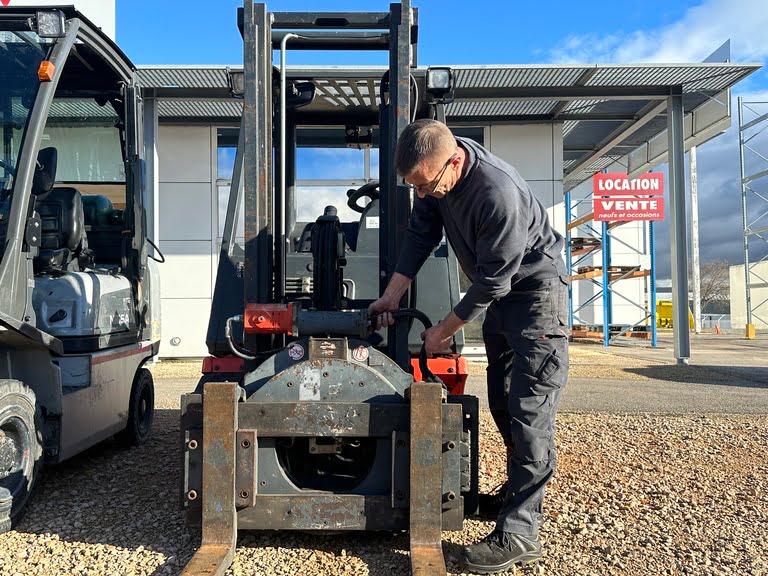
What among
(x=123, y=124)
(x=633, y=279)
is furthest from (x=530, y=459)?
(x=633, y=279)

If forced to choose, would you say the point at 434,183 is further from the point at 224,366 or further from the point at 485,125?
the point at 485,125

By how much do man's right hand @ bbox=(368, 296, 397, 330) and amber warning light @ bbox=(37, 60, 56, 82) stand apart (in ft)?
7.64

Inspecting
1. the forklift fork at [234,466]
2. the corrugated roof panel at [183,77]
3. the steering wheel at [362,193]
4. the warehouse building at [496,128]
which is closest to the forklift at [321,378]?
the forklift fork at [234,466]

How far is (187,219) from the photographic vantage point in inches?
550

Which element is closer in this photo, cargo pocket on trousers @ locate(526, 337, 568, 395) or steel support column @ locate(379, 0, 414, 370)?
cargo pocket on trousers @ locate(526, 337, 568, 395)

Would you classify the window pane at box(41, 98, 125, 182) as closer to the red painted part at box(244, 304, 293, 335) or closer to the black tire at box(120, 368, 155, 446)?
the black tire at box(120, 368, 155, 446)

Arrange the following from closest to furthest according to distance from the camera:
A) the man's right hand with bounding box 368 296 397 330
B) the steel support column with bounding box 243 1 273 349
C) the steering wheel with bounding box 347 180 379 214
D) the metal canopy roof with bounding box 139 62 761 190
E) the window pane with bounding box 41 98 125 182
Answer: the man's right hand with bounding box 368 296 397 330 < the steel support column with bounding box 243 1 273 349 < the steering wheel with bounding box 347 180 379 214 < the window pane with bounding box 41 98 125 182 < the metal canopy roof with bounding box 139 62 761 190

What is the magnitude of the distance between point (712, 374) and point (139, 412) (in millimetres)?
9862

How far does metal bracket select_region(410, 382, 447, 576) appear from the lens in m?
2.90

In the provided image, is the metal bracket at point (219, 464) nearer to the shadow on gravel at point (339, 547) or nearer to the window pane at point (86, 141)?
the shadow on gravel at point (339, 547)

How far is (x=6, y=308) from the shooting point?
3545mm

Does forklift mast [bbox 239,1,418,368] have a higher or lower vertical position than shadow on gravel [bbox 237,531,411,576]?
higher

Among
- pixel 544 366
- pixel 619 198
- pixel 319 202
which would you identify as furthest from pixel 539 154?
pixel 544 366

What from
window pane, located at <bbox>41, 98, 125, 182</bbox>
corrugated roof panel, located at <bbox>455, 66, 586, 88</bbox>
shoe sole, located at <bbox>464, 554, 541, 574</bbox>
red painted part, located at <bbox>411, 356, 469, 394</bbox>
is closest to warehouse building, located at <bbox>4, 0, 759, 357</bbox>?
corrugated roof panel, located at <bbox>455, 66, 586, 88</bbox>
